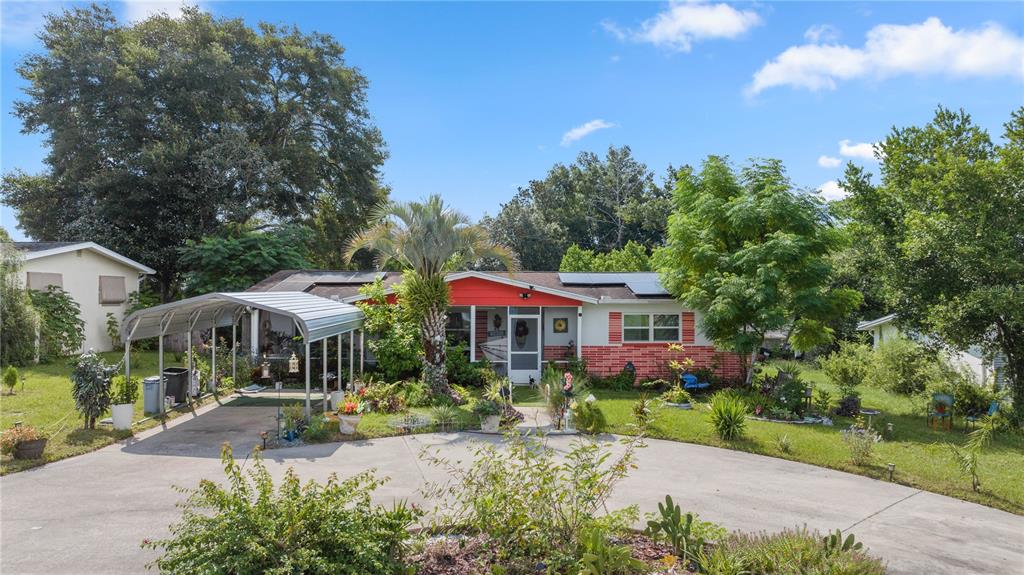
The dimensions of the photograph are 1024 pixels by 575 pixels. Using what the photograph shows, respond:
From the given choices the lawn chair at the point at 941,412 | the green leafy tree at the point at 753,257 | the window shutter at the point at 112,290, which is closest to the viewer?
the lawn chair at the point at 941,412

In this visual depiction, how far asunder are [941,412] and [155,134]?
32.5 meters

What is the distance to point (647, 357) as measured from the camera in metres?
18.2

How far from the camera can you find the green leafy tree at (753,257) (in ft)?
48.9

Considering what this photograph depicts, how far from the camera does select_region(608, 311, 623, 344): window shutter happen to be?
18250 mm

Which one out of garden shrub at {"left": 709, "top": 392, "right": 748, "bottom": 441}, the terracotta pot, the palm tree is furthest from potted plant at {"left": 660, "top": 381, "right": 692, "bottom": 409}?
the terracotta pot

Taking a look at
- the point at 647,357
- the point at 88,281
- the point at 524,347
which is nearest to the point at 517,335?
the point at 524,347

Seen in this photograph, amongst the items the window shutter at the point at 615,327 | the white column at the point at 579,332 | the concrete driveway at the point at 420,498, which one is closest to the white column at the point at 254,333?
the concrete driveway at the point at 420,498

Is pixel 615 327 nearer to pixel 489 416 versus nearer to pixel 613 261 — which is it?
pixel 489 416

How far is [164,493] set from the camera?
305 inches

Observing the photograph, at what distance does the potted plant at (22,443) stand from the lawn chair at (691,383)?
14798 millimetres

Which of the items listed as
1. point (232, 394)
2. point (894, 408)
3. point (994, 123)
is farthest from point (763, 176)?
point (232, 394)

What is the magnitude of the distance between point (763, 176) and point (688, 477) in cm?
1092

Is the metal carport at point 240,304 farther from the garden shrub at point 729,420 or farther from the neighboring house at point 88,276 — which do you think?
the neighboring house at point 88,276

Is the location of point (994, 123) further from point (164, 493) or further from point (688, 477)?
point (164, 493)
